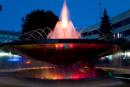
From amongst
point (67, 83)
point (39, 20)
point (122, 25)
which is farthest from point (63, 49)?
point (122, 25)

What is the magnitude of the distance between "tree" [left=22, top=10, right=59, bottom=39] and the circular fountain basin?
44002 millimetres

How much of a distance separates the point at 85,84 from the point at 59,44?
143 centimetres

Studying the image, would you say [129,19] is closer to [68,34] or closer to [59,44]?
[68,34]

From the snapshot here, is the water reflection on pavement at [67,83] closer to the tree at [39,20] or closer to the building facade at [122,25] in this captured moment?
the tree at [39,20]

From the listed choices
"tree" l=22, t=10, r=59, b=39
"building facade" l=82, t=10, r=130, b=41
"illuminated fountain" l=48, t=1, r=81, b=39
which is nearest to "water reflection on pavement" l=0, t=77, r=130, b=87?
"illuminated fountain" l=48, t=1, r=81, b=39

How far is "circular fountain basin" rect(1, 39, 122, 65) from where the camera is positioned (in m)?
9.46

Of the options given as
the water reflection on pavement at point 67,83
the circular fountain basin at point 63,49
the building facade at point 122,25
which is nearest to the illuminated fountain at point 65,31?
the circular fountain basin at point 63,49

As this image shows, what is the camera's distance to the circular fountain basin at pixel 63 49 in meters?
9.46

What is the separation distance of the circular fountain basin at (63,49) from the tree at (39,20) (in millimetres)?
44002

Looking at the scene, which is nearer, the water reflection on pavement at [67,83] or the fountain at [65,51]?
the water reflection on pavement at [67,83]

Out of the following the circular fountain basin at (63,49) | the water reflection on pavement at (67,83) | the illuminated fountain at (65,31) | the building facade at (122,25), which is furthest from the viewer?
the building facade at (122,25)

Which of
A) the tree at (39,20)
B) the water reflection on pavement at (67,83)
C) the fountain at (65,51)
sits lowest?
the water reflection on pavement at (67,83)

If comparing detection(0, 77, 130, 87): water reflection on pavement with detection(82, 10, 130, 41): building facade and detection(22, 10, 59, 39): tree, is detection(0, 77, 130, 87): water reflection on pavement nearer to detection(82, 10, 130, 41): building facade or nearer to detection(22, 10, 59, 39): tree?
detection(22, 10, 59, 39): tree

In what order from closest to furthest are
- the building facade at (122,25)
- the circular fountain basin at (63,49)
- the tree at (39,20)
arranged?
the circular fountain basin at (63,49) < the tree at (39,20) < the building facade at (122,25)
